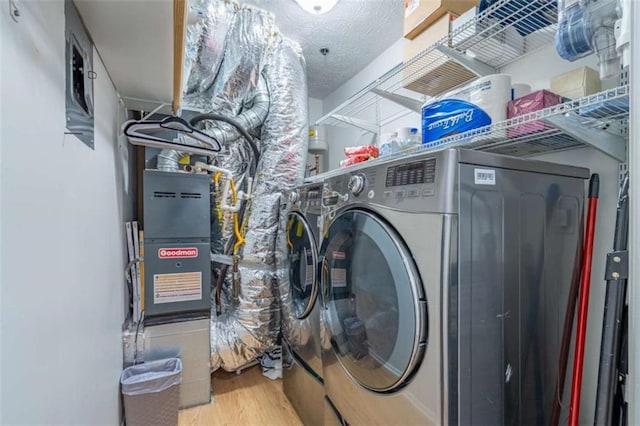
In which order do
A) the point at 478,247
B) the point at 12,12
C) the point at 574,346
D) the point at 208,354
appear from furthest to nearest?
1. the point at 208,354
2. the point at 574,346
3. the point at 478,247
4. the point at 12,12

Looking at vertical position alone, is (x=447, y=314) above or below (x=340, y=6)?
below

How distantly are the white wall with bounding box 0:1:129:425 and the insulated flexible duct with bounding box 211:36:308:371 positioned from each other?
0.94 metres

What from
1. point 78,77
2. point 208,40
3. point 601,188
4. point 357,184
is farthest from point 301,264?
point 208,40

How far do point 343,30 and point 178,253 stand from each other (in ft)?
6.05

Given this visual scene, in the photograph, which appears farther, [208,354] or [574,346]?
[208,354]

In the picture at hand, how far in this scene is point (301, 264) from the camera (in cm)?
166

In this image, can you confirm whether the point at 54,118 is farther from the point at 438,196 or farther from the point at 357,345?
the point at 357,345

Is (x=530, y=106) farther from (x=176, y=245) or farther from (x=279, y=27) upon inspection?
(x=176, y=245)

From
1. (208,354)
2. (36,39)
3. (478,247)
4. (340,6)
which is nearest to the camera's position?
(36,39)

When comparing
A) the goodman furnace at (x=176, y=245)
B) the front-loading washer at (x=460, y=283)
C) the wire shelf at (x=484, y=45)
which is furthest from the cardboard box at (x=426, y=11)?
the goodman furnace at (x=176, y=245)

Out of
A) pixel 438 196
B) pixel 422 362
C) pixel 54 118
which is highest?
pixel 54 118

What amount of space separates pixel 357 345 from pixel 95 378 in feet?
3.23

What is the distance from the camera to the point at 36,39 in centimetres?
69

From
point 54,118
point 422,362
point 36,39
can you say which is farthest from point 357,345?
point 36,39
